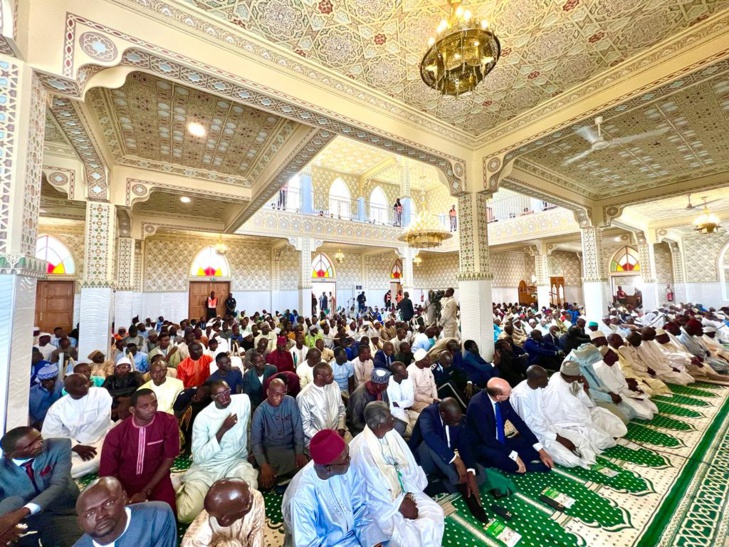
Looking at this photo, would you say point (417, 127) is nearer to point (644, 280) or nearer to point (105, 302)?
point (105, 302)

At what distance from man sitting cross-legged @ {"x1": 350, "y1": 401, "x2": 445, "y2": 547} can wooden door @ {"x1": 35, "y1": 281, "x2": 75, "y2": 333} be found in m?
11.3

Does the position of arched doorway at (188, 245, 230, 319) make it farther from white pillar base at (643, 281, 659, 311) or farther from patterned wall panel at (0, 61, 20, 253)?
white pillar base at (643, 281, 659, 311)

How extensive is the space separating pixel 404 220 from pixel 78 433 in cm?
1132

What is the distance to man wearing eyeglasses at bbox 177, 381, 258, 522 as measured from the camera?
7.64ft

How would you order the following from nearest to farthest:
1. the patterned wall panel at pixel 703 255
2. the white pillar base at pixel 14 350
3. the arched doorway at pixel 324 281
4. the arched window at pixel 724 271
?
the white pillar base at pixel 14 350
the arched window at pixel 724 271
the patterned wall panel at pixel 703 255
the arched doorway at pixel 324 281

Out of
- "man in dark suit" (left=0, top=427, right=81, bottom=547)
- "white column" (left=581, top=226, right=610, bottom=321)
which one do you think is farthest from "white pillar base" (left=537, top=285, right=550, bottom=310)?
"man in dark suit" (left=0, top=427, right=81, bottom=547)

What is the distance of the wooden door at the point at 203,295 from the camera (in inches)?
455

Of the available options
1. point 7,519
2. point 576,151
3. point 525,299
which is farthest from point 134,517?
point 525,299

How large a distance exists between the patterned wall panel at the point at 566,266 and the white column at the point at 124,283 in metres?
17.5

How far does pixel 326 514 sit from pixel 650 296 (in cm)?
1484

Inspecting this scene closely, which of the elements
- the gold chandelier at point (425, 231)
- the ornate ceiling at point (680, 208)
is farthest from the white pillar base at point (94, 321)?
the ornate ceiling at point (680, 208)

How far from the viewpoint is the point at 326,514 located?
1750 millimetres

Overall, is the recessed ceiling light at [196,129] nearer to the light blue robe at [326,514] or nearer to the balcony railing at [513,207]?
the light blue robe at [326,514]

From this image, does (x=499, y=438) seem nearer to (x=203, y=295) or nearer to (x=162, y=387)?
(x=162, y=387)
